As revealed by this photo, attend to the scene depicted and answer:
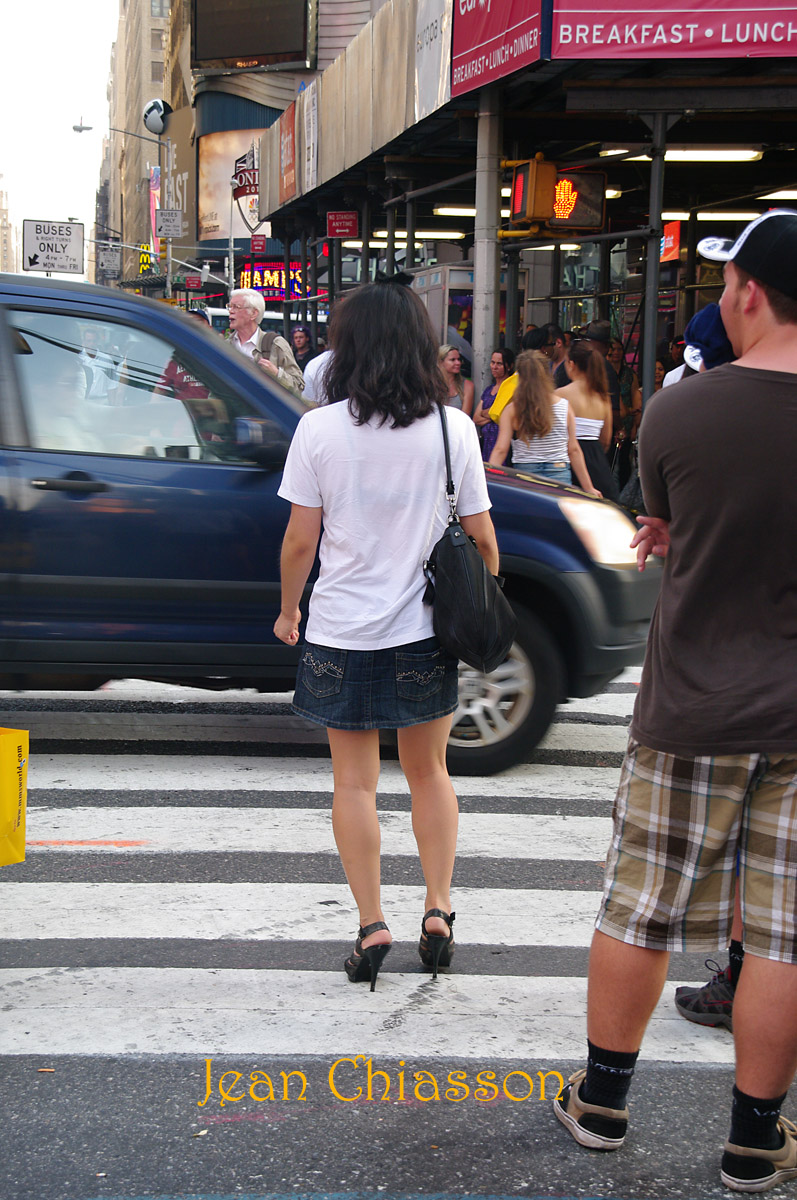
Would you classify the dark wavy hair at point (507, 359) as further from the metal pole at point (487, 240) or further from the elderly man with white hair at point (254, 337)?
the elderly man with white hair at point (254, 337)

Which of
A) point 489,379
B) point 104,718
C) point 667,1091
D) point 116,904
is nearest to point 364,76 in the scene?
point 489,379

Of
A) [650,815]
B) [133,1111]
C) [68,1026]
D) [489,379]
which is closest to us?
[650,815]

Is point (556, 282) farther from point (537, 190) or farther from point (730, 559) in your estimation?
point (730, 559)

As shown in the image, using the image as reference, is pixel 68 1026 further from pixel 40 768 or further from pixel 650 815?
pixel 40 768

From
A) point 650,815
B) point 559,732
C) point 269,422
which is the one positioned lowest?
point 559,732

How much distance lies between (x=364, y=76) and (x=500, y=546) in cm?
1329

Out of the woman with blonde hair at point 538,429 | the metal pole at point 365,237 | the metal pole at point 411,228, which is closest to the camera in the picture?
the woman with blonde hair at point 538,429

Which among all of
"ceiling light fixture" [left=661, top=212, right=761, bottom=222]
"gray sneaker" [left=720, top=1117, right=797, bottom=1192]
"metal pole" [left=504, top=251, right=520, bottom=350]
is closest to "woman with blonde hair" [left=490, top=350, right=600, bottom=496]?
"gray sneaker" [left=720, top=1117, right=797, bottom=1192]

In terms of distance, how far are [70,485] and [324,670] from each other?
90.3 inches

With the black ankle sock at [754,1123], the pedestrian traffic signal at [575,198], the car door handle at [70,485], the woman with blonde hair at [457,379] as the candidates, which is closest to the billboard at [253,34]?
the pedestrian traffic signal at [575,198]

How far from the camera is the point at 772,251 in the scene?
248 cm

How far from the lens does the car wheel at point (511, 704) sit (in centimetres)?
557

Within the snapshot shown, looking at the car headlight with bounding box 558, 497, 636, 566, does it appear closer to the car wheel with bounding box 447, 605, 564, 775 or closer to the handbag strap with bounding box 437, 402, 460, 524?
the car wheel with bounding box 447, 605, 564, 775

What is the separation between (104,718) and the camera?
6648 mm
